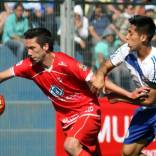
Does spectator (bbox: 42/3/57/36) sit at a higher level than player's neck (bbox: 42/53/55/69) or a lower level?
higher

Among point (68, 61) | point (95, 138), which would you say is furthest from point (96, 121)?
point (68, 61)

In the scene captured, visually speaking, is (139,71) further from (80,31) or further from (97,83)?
(80,31)

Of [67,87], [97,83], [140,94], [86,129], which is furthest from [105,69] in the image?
[86,129]

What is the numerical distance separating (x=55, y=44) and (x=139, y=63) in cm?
263

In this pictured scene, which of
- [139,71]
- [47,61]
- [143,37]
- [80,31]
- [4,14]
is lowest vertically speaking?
[139,71]

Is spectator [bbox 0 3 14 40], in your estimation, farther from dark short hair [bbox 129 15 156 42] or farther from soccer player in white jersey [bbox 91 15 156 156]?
dark short hair [bbox 129 15 156 42]

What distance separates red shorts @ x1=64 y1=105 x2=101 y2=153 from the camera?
870cm

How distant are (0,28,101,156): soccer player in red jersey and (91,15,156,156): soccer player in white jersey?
1.07 ft

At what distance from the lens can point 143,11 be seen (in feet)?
37.1

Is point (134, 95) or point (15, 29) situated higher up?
point (15, 29)

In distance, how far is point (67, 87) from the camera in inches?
344

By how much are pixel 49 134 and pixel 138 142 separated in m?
2.37

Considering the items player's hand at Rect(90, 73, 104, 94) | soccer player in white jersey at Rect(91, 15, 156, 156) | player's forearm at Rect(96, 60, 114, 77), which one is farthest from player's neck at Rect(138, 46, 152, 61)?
player's hand at Rect(90, 73, 104, 94)

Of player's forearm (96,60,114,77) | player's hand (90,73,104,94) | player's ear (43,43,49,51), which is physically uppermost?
player's ear (43,43,49,51)
